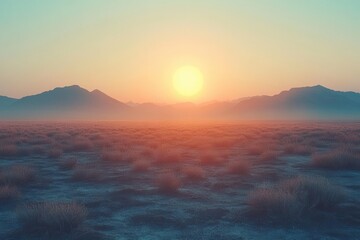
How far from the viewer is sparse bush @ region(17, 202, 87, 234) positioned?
10375 millimetres

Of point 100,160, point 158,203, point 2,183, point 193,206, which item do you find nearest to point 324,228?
point 193,206

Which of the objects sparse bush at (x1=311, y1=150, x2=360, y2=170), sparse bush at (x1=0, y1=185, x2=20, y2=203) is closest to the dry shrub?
sparse bush at (x1=311, y1=150, x2=360, y2=170)

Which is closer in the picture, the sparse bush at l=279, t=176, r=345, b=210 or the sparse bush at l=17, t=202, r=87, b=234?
the sparse bush at l=17, t=202, r=87, b=234

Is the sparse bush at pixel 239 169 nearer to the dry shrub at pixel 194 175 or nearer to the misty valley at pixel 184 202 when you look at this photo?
the misty valley at pixel 184 202

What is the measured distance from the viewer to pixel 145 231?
10.9 m

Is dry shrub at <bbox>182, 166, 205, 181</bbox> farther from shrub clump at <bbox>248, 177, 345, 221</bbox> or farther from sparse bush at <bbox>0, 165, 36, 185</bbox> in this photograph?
sparse bush at <bbox>0, 165, 36, 185</bbox>

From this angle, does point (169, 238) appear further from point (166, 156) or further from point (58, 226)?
point (166, 156)

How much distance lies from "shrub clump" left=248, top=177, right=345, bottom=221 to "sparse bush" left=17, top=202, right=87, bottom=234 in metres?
4.75

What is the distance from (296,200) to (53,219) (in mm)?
6490

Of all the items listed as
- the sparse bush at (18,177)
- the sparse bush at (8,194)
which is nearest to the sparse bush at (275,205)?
the sparse bush at (8,194)

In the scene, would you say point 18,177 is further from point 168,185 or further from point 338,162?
point 338,162

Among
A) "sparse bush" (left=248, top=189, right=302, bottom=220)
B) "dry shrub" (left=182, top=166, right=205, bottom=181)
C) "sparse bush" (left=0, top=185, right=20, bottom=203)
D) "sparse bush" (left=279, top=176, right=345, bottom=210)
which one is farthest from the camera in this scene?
"dry shrub" (left=182, top=166, right=205, bottom=181)

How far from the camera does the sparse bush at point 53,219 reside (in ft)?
34.0

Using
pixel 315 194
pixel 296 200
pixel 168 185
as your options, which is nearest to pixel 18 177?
pixel 168 185
